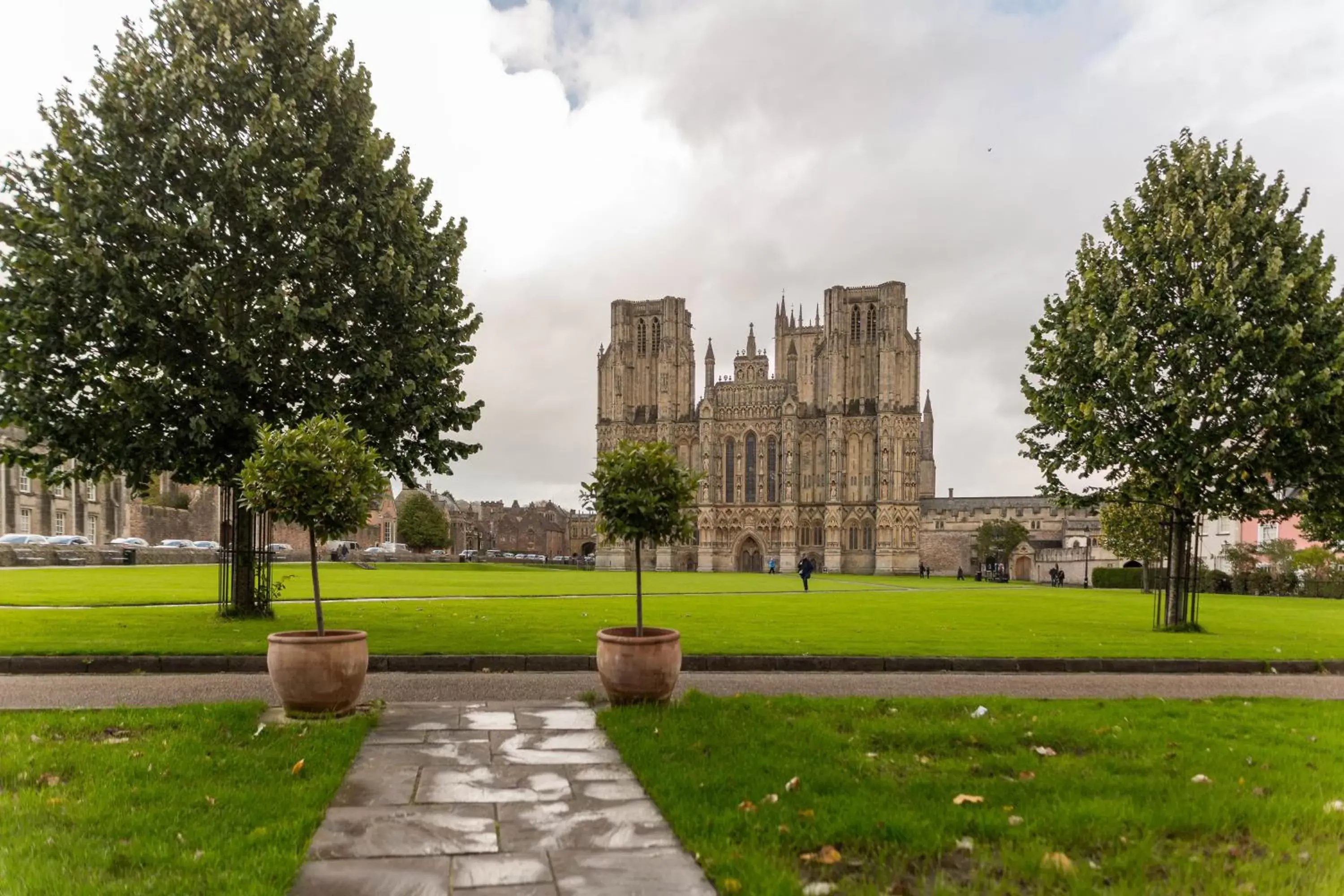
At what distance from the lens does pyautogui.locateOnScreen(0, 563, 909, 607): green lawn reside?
21.7 metres

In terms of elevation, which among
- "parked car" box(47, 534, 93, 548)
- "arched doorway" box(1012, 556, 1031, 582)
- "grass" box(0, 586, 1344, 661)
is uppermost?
"grass" box(0, 586, 1344, 661)

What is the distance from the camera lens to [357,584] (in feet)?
107

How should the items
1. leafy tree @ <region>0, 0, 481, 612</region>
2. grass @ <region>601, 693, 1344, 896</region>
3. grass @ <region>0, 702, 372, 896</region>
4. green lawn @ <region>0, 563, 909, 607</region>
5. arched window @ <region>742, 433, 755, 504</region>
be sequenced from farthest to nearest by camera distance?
1. arched window @ <region>742, 433, 755, 504</region>
2. green lawn @ <region>0, 563, 909, 607</region>
3. leafy tree @ <region>0, 0, 481, 612</region>
4. grass @ <region>601, 693, 1344, 896</region>
5. grass @ <region>0, 702, 372, 896</region>

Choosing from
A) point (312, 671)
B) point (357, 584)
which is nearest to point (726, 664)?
point (312, 671)

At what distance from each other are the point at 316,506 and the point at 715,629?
9546 mm

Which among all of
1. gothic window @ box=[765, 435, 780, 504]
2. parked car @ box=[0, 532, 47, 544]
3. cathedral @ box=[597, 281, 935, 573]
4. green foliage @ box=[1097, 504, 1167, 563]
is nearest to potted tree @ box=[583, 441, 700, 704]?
green foliage @ box=[1097, 504, 1167, 563]

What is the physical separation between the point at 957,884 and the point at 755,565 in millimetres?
84368

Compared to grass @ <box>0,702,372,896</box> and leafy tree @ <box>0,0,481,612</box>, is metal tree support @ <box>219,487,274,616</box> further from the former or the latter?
grass @ <box>0,702,372,896</box>

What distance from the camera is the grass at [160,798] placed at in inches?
157

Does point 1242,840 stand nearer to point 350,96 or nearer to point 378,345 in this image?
point 378,345

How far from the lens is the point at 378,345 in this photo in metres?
16.0

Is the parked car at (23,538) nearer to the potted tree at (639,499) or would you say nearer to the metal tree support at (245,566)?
the metal tree support at (245,566)

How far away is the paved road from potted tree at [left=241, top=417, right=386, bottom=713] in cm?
154

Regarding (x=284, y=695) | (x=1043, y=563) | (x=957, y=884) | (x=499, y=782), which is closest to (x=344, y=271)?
(x=284, y=695)
